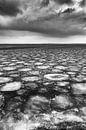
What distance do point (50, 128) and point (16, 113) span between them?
293 millimetres

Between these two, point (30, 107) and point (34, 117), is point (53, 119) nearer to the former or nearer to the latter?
point (34, 117)

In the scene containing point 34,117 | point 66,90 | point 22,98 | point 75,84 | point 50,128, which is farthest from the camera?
point 75,84

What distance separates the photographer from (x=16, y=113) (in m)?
1.04

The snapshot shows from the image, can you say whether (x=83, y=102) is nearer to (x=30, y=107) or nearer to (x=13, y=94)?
(x=30, y=107)

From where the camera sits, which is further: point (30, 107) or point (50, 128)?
point (30, 107)

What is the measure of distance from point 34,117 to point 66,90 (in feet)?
1.98

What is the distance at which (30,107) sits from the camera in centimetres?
113

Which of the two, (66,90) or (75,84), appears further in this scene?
(75,84)

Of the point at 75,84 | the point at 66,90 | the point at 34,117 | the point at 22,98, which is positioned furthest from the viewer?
the point at 75,84

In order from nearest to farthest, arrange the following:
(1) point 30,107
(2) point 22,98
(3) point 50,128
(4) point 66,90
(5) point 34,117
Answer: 1. (3) point 50,128
2. (5) point 34,117
3. (1) point 30,107
4. (2) point 22,98
5. (4) point 66,90

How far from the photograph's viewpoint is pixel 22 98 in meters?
1.29

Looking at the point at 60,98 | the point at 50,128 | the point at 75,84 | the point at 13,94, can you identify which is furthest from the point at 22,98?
the point at 75,84

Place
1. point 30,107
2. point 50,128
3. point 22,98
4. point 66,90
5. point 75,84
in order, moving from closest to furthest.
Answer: point 50,128 → point 30,107 → point 22,98 → point 66,90 → point 75,84

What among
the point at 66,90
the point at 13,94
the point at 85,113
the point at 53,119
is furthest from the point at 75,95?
the point at 13,94
